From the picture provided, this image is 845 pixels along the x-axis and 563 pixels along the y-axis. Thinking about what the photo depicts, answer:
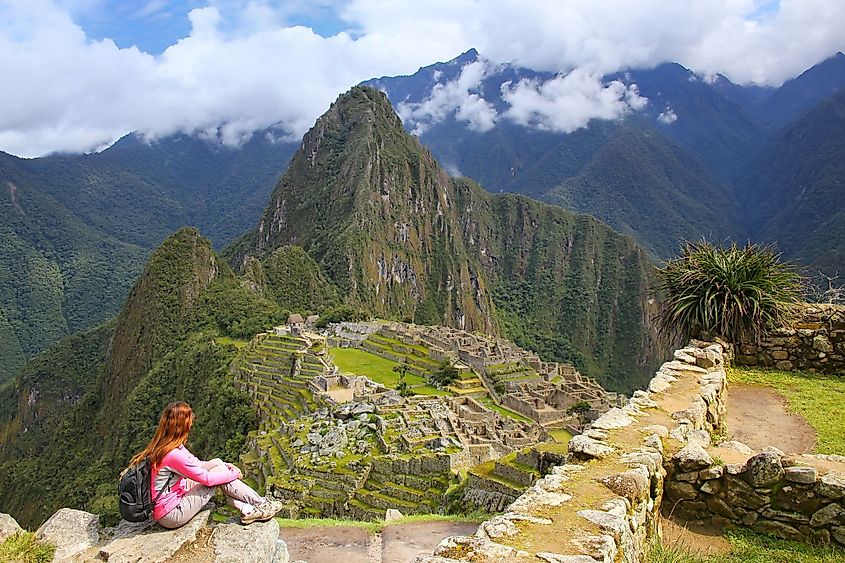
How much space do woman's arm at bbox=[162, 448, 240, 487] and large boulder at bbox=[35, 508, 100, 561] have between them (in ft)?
2.76

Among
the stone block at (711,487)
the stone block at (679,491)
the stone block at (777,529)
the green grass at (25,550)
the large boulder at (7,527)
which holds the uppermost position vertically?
the stone block at (711,487)

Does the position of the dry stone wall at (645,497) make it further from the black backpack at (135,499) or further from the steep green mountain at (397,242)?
the steep green mountain at (397,242)

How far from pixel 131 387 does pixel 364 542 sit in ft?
263

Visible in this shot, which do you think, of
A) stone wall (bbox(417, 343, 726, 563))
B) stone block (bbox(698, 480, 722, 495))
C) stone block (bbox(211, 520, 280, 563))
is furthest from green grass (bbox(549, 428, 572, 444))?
stone block (bbox(211, 520, 280, 563))

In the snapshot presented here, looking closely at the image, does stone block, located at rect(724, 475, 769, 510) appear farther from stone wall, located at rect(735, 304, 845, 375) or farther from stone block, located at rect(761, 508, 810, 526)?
stone wall, located at rect(735, 304, 845, 375)

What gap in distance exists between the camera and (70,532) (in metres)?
5.36

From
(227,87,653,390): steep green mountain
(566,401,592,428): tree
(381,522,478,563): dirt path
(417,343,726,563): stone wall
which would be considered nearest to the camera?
(417,343,726,563): stone wall

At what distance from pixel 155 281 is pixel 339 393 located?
198 ft

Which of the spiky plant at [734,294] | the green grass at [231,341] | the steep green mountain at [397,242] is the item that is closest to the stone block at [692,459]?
the spiky plant at [734,294]

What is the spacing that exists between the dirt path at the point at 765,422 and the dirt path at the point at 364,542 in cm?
470

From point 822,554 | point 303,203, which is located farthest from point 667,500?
point 303,203

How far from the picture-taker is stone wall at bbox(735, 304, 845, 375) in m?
10.4

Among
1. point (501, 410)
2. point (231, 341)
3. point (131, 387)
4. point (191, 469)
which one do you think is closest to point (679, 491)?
point (191, 469)

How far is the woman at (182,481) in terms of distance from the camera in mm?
5344
